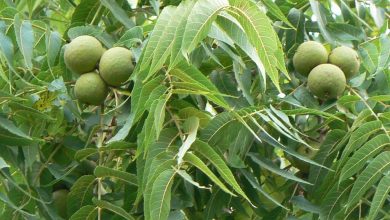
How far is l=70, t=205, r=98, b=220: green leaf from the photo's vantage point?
1.92 m

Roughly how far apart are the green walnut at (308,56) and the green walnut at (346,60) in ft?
0.09

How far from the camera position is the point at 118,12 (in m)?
2.19

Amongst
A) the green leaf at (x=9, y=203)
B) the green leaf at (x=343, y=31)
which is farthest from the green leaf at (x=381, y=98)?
the green leaf at (x=9, y=203)

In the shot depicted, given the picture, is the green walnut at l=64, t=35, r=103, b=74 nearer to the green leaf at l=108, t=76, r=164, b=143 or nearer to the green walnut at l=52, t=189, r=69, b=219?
the green leaf at l=108, t=76, r=164, b=143

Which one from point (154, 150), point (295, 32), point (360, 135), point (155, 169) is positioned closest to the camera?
point (155, 169)

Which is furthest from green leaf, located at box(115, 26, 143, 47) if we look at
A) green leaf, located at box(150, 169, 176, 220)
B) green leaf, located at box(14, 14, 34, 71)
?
green leaf, located at box(150, 169, 176, 220)

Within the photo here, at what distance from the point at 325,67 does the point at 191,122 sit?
57 cm

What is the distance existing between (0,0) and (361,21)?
1.08m

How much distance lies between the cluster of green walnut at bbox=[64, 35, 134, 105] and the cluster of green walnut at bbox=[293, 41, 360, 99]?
54cm

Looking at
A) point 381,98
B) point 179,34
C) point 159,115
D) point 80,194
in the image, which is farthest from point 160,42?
point 381,98

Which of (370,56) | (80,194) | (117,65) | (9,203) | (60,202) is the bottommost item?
(60,202)

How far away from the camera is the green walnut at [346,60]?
229cm

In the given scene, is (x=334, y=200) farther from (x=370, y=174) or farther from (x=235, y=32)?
(x=235, y=32)

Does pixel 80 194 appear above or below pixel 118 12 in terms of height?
below
